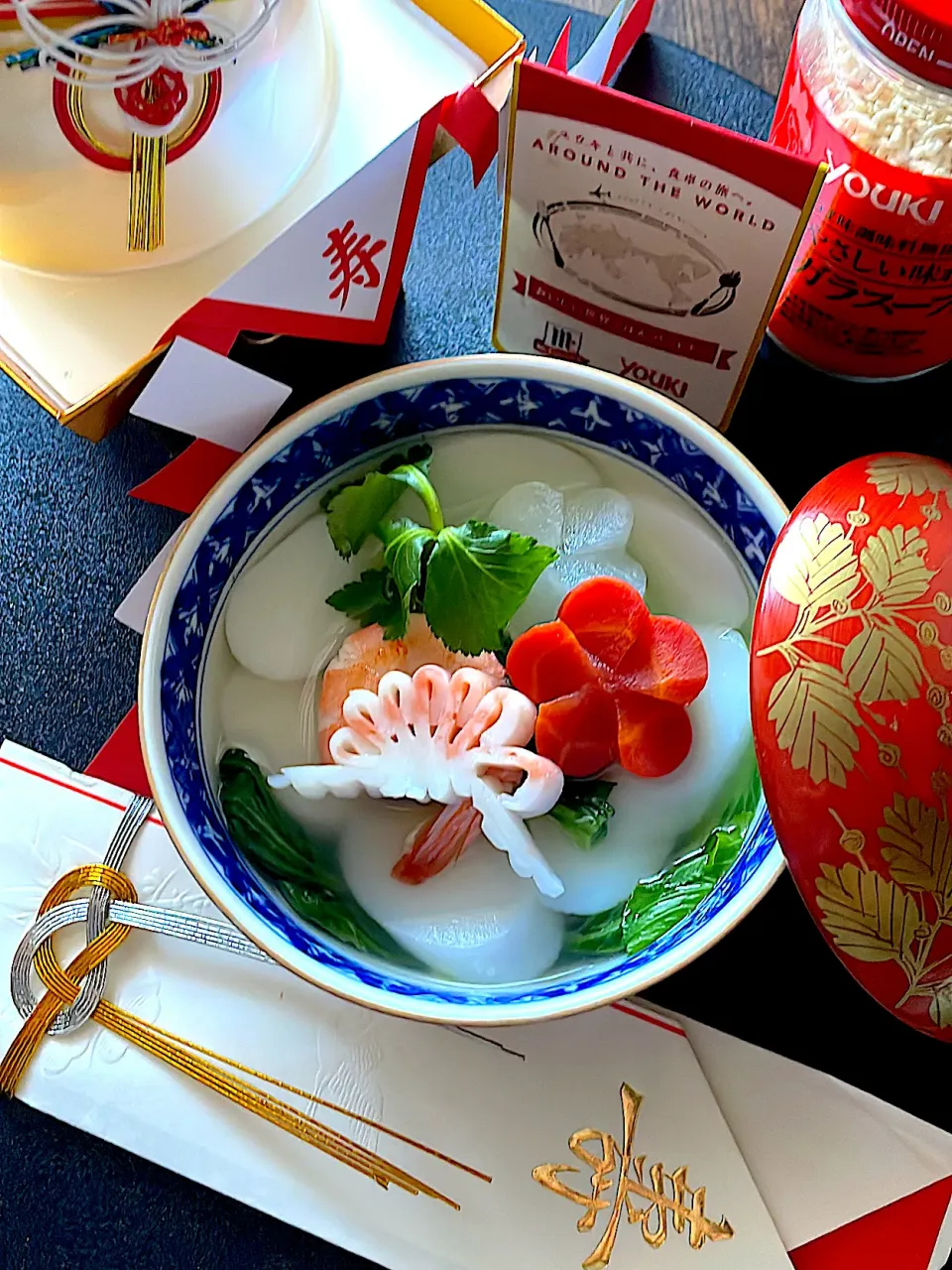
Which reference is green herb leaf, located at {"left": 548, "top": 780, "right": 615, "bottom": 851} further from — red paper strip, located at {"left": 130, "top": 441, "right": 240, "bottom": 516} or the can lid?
the can lid

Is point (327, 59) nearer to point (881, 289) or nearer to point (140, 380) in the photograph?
point (140, 380)

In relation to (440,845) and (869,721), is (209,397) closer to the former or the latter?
(440,845)

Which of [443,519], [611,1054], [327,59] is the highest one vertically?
[327,59]

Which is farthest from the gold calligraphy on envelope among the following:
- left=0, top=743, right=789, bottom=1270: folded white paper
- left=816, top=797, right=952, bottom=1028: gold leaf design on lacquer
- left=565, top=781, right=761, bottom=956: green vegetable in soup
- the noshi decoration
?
the noshi decoration

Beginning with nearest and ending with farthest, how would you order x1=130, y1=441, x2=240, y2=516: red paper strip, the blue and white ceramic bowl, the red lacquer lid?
the red lacquer lid < the blue and white ceramic bowl < x1=130, y1=441, x2=240, y2=516: red paper strip

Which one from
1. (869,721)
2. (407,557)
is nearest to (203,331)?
(407,557)

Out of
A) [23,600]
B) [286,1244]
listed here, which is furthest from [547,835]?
[23,600]
